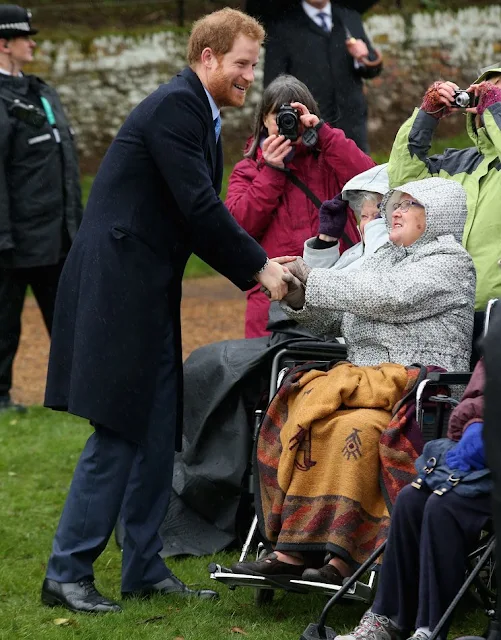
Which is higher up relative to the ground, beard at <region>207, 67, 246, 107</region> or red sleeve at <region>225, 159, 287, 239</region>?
beard at <region>207, 67, 246, 107</region>

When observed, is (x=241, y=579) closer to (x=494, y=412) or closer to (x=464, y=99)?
(x=494, y=412)

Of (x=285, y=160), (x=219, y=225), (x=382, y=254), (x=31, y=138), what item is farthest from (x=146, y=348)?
(x=31, y=138)

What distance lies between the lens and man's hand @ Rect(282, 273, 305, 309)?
5.29 m

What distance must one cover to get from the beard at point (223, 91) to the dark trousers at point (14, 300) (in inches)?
141

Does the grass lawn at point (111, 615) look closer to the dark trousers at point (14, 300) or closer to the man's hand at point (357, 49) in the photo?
the dark trousers at point (14, 300)

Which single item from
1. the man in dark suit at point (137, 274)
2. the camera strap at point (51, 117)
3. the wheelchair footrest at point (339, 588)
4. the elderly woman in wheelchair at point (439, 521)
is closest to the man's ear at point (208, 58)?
the man in dark suit at point (137, 274)

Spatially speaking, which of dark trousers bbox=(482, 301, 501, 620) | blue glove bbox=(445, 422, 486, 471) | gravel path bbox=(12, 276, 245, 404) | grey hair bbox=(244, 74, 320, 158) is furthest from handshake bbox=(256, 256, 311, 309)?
gravel path bbox=(12, 276, 245, 404)

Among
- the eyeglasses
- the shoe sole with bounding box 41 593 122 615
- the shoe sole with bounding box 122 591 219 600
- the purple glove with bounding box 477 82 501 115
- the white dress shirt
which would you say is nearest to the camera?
the shoe sole with bounding box 41 593 122 615

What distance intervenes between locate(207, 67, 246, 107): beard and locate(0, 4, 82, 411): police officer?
341 cm

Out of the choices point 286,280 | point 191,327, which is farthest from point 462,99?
point 191,327

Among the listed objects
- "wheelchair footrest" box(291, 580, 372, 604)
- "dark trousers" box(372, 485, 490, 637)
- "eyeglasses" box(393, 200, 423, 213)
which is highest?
"eyeglasses" box(393, 200, 423, 213)

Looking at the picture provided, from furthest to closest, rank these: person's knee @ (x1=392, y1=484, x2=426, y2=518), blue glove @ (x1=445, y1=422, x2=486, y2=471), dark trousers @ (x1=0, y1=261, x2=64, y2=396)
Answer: dark trousers @ (x1=0, y1=261, x2=64, y2=396), person's knee @ (x1=392, y1=484, x2=426, y2=518), blue glove @ (x1=445, y1=422, x2=486, y2=471)

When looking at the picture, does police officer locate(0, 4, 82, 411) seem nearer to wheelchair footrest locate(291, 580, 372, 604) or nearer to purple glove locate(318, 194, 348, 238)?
purple glove locate(318, 194, 348, 238)

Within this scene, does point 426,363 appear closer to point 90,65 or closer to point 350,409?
point 350,409
